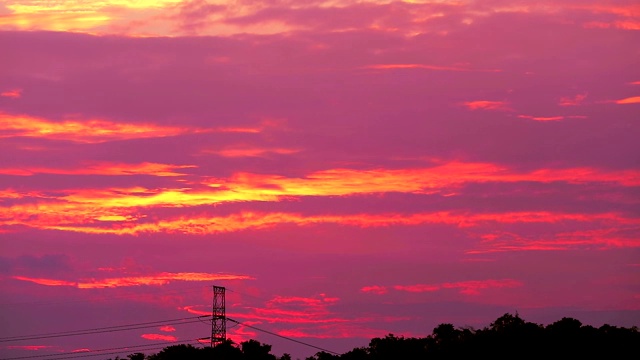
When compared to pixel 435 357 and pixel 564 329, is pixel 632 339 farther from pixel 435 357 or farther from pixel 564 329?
pixel 435 357

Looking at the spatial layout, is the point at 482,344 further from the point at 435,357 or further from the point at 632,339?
the point at 632,339

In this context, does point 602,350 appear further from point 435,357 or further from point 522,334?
point 435,357

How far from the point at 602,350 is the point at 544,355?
8.78 meters

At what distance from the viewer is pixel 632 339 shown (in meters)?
177

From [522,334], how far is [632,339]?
18.0 meters

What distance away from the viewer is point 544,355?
17625cm

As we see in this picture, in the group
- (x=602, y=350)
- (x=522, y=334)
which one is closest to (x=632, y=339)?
(x=602, y=350)

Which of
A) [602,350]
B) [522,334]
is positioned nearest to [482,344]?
[522,334]

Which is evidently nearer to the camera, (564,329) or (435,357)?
(564,329)

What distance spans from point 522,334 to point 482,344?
275 inches

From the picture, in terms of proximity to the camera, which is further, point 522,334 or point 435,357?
point 435,357

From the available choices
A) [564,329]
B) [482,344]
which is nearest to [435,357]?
[482,344]

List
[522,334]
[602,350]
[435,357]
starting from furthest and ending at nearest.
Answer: [435,357] < [522,334] < [602,350]

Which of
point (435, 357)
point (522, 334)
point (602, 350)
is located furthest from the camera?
point (435, 357)
